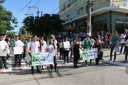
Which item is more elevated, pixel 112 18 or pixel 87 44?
pixel 112 18

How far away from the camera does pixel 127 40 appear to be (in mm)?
17047

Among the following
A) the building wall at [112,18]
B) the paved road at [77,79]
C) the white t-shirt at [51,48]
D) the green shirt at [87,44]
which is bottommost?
the paved road at [77,79]

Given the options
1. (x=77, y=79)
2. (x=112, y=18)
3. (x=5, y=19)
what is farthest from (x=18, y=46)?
(x=5, y=19)

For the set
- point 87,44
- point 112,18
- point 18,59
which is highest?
point 112,18

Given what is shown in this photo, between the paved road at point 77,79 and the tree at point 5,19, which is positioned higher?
the tree at point 5,19

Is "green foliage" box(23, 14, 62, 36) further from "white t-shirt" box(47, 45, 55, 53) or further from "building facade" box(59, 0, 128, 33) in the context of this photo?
"white t-shirt" box(47, 45, 55, 53)

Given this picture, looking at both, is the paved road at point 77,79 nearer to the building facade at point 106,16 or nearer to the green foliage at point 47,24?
the building facade at point 106,16

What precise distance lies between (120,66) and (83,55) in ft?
7.03

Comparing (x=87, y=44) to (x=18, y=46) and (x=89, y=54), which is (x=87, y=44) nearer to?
(x=89, y=54)

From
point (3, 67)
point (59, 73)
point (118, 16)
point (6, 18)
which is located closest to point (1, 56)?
point (3, 67)

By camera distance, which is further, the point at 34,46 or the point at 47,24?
the point at 47,24

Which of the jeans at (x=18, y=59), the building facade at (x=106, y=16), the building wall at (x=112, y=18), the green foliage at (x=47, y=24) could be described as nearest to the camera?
the jeans at (x=18, y=59)

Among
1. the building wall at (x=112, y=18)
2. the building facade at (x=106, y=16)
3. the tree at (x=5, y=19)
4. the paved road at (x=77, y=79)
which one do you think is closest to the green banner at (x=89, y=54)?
the paved road at (x=77, y=79)

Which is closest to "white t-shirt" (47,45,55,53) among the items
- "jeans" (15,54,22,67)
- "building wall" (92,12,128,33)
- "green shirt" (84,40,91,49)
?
"jeans" (15,54,22,67)
